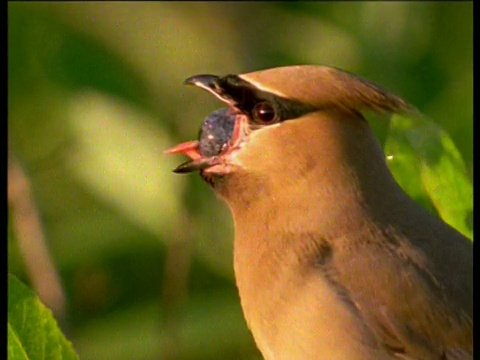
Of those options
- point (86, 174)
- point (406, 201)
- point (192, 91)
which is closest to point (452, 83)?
point (192, 91)

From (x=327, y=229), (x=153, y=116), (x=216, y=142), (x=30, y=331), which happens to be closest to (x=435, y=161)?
(x=327, y=229)

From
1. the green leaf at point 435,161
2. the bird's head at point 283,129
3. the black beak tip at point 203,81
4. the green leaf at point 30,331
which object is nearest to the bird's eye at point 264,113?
the bird's head at point 283,129

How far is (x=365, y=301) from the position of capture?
130 inches

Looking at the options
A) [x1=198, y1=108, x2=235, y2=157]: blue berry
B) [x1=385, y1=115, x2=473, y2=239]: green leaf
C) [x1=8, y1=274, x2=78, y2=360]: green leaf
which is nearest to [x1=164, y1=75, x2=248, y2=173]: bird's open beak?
[x1=198, y1=108, x2=235, y2=157]: blue berry

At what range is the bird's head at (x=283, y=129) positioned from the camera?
328cm

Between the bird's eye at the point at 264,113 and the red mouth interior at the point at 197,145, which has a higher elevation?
the bird's eye at the point at 264,113

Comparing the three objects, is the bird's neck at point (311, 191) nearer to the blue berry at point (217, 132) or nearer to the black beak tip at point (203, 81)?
the blue berry at point (217, 132)

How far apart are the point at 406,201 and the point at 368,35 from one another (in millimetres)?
2065

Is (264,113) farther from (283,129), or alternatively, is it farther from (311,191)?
(311,191)

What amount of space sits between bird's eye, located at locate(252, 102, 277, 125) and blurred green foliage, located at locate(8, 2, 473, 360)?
1.28 metres

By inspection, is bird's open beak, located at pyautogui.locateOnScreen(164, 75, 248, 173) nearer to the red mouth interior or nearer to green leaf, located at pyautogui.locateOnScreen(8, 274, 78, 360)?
the red mouth interior

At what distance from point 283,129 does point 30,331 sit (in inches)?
35.8

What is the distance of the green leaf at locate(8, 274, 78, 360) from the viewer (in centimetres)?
284

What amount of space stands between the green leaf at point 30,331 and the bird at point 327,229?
636mm
